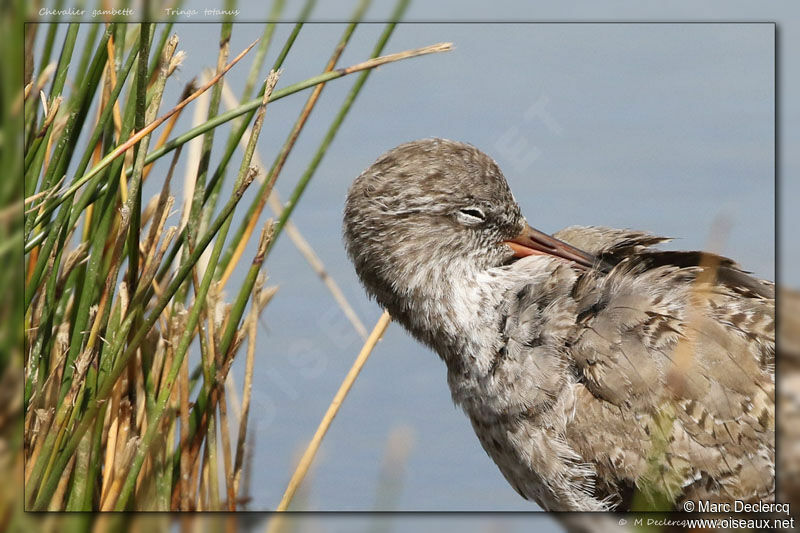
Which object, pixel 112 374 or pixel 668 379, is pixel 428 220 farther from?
pixel 112 374

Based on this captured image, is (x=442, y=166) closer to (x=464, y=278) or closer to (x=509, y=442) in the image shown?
(x=464, y=278)

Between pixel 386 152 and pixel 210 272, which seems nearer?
pixel 210 272

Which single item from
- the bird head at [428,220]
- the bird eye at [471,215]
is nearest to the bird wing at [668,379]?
the bird head at [428,220]

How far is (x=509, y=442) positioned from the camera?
11.9ft

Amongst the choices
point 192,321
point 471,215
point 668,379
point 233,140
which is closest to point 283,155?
point 233,140

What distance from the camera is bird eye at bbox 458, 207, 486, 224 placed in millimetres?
3854

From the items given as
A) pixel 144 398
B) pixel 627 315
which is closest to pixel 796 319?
pixel 627 315

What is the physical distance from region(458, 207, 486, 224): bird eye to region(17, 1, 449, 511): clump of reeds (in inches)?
37.9

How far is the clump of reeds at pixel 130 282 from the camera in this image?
2.87m

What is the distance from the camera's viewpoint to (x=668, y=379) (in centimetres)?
350

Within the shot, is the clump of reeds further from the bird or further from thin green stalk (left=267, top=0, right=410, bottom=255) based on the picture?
the bird

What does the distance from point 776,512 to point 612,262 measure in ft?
3.78

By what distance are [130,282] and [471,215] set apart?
1.46m

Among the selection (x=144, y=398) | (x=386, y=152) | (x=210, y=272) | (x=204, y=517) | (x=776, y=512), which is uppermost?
(x=386, y=152)
